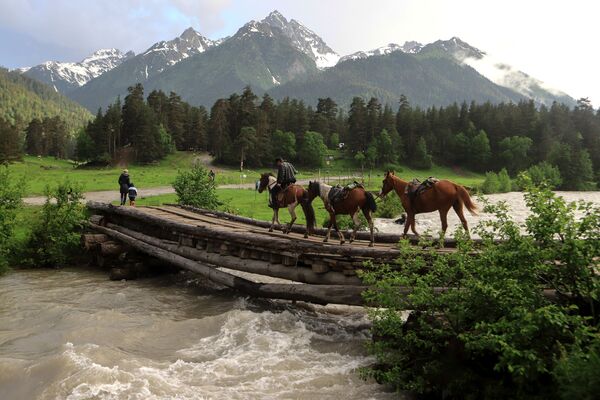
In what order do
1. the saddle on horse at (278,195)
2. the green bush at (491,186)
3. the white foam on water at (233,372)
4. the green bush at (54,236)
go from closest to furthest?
1. the white foam on water at (233,372)
2. the saddle on horse at (278,195)
3. the green bush at (54,236)
4. the green bush at (491,186)

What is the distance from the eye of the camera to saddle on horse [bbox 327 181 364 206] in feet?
39.8

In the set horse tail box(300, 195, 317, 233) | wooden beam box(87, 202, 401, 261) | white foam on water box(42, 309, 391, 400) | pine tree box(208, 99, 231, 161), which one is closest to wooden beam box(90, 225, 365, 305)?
wooden beam box(87, 202, 401, 261)

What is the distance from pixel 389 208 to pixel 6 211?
2445 cm

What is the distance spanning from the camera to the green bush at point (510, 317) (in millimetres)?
5633

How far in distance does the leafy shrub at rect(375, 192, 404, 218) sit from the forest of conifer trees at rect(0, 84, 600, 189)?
48714 mm

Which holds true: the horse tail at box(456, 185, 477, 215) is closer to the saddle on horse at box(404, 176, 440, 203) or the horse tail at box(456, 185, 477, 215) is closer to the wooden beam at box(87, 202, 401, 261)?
the saddle on horse at box(404, 176, 440, 203)

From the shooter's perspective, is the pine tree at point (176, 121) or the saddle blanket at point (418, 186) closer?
the saddle blanket at point (418, 186)

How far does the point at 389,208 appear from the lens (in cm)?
3262

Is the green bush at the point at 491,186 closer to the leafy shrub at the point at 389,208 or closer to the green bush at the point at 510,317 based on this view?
the leafy shrub at the point at 389,208

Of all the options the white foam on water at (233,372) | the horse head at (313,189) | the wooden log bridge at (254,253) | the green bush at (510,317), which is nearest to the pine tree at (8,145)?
the wooden log bridge at (254,253)

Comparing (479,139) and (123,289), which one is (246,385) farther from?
(479,139)

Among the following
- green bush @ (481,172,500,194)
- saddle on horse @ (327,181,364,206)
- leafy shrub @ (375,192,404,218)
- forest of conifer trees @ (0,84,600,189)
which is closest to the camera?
saddle on horse @ (327,181,364,206)

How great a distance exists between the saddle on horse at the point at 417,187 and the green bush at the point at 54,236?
15.1 meters

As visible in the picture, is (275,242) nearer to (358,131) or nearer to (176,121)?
(358,131)
